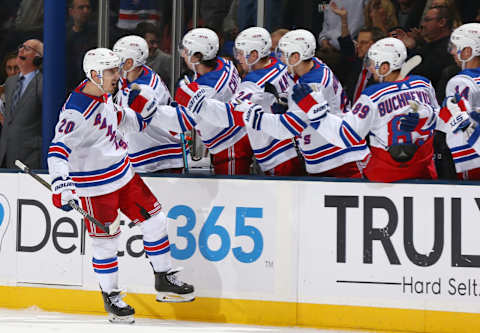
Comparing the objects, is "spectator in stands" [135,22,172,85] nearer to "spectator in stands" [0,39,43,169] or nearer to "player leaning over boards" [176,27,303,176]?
"spectator in stands" [0,39,43,169]

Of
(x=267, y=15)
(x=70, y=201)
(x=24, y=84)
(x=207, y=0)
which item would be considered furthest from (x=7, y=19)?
(x=70, y=201)

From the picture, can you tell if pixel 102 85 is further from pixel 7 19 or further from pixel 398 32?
pixel 7 19

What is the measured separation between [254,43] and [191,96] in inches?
20.4

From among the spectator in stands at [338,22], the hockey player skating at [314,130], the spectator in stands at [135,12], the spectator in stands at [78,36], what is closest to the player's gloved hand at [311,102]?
the hockey player skating at [314,130]

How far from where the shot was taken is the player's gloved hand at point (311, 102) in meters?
5.28

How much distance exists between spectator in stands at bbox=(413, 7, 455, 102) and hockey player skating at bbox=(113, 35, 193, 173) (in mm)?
1822

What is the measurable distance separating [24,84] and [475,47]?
13.2 feet

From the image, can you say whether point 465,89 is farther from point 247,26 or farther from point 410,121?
point 247,26

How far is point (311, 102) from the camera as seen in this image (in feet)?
17.3

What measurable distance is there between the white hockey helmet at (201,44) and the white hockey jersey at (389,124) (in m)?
0.88

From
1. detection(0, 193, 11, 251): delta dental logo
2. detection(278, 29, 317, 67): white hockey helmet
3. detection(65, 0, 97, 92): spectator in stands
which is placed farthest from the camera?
detection(65, 0, 97, 92): spectator in stands

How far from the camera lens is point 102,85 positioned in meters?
5.36

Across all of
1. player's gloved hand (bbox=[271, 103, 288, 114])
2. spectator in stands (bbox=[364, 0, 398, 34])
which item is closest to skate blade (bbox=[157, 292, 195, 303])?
player's gloved hand (bbox=[271, 103, 288, 114])

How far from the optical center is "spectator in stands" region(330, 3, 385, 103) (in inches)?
269
